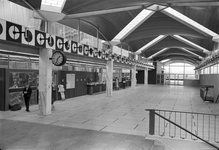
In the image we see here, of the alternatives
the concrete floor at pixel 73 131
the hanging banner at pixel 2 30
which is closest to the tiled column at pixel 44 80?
the concrete floor at pixel 73 131

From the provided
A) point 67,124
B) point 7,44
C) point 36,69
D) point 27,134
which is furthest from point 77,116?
point 36,69

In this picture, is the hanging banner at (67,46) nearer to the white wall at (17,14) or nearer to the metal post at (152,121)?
the white wall at (17,14)

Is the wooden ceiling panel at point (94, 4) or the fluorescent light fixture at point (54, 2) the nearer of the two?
the fluorescent light fixture at point (54, 2)

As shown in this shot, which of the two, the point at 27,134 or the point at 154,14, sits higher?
the point at 154,14

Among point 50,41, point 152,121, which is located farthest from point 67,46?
point 152,121

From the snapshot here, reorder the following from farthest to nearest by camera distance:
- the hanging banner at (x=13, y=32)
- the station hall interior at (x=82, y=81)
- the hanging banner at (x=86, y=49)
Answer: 1. the hanging banner at (x=86, y=49)
2. the hanging banner at (x=13, y=32)
3. the station hall interior at (x=82, y=81)

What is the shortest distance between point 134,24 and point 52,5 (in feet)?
27.5

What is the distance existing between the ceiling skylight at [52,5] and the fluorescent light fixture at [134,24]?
22.2 ft

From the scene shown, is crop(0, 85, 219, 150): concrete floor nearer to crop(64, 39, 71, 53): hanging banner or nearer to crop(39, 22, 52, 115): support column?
crop(39, 22, 52, 115): support column

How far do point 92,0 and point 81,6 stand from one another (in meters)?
0.87

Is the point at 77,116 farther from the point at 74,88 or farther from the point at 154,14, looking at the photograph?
the point at 154,14

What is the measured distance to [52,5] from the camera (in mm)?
9875

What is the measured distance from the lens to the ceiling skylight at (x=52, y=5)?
9.66m

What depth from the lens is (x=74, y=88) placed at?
57.6ft
